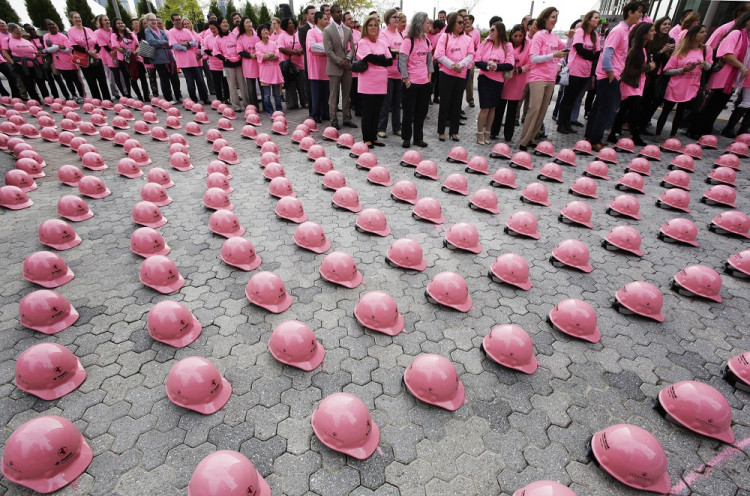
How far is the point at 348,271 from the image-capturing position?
4.24 metres

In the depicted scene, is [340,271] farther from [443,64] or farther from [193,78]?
[193,78]

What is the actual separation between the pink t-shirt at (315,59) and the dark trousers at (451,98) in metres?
3.02

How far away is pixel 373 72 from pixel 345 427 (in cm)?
700

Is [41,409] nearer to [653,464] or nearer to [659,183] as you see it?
[653,464]

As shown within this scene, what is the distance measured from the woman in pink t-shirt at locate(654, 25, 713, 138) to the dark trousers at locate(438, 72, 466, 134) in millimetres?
4758

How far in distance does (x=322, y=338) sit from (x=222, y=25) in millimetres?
10785

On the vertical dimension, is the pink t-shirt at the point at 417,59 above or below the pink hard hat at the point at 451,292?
above

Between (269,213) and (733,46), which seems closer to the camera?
(269,213)

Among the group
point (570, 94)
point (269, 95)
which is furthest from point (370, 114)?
point (570, 94)

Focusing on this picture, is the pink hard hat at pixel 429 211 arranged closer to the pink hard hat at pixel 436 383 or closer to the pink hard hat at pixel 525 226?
the pink hard hat at pixel 525 226

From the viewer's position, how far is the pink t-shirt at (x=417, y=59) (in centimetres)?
738

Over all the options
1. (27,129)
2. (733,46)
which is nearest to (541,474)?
(733,46)

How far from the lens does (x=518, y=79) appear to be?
8172mm

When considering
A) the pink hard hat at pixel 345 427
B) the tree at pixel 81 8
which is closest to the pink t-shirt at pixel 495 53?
the pink hard hat at pixel 345 427
